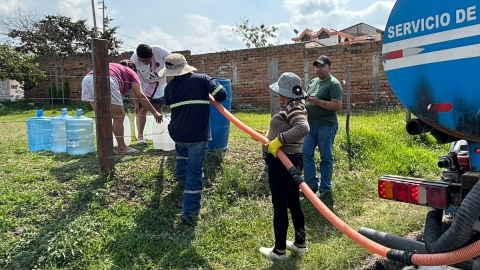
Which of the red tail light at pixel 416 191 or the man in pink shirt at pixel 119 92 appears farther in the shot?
the man in pink shirt at pixel 119 92

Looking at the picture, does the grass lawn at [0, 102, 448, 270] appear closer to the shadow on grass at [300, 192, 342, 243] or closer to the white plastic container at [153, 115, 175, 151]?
the shadow on grass at [300, 192, 342, 243]

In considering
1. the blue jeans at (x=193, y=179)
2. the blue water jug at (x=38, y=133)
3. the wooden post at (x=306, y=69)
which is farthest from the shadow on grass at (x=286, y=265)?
the wooden post at (x=306, y=69)

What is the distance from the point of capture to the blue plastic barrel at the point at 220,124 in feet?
17.9

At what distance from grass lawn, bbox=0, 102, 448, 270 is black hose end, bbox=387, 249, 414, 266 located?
35.0 inches

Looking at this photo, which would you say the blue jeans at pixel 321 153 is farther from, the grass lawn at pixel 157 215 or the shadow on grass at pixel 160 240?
the shadow on grass at pixel 160 240

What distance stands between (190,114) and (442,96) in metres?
2.37

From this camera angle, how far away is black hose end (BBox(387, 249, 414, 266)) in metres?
2.48

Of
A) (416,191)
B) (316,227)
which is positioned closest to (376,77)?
(316,227)

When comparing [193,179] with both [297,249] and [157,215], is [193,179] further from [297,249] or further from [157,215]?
[297,249]

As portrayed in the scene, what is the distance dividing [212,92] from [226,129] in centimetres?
160

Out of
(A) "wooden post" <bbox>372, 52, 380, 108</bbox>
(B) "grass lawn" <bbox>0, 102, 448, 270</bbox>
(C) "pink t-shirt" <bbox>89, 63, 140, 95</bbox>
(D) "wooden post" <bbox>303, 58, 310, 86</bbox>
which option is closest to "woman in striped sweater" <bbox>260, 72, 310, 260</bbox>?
(B) "grass lawn" <bbox>0, 102, 448, 270</bbox>

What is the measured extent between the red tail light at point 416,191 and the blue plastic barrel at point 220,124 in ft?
9.47

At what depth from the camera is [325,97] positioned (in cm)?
484

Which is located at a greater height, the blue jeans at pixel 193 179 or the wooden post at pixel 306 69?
the wooden post at pixel 306 69
